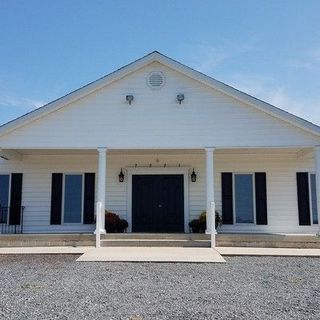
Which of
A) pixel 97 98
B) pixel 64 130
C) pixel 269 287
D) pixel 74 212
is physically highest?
pixel 97 98

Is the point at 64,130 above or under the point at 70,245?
above

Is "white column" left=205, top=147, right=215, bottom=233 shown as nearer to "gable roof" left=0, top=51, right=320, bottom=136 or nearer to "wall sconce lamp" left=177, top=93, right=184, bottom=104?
"wall sconce lamp" left=177, top=93, right=184, bottom=104

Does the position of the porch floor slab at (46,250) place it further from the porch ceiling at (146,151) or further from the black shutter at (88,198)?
the porch ceiling at (146,151)

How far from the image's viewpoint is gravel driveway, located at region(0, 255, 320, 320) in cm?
515

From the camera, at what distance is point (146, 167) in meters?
14.3

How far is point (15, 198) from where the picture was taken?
14258 mm

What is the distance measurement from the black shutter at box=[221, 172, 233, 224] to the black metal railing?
7036mm

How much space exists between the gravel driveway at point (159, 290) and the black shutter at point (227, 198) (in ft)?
14.4

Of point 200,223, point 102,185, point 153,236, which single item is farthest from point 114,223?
point 200,223

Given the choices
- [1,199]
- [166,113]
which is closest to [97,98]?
[166,113]

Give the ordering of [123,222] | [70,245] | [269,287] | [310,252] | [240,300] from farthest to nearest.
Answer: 1. [123,222]
2. [70,245]
3. [310,252]
4. [269,287]
5. [240,300]

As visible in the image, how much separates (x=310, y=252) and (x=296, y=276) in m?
3.25

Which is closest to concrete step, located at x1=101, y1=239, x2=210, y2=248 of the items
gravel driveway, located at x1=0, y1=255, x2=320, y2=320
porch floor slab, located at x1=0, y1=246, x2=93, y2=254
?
porch floor slab, located at x1=0, y1=246, x2=93, y2=254

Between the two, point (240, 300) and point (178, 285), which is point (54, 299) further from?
point (240, 300)
